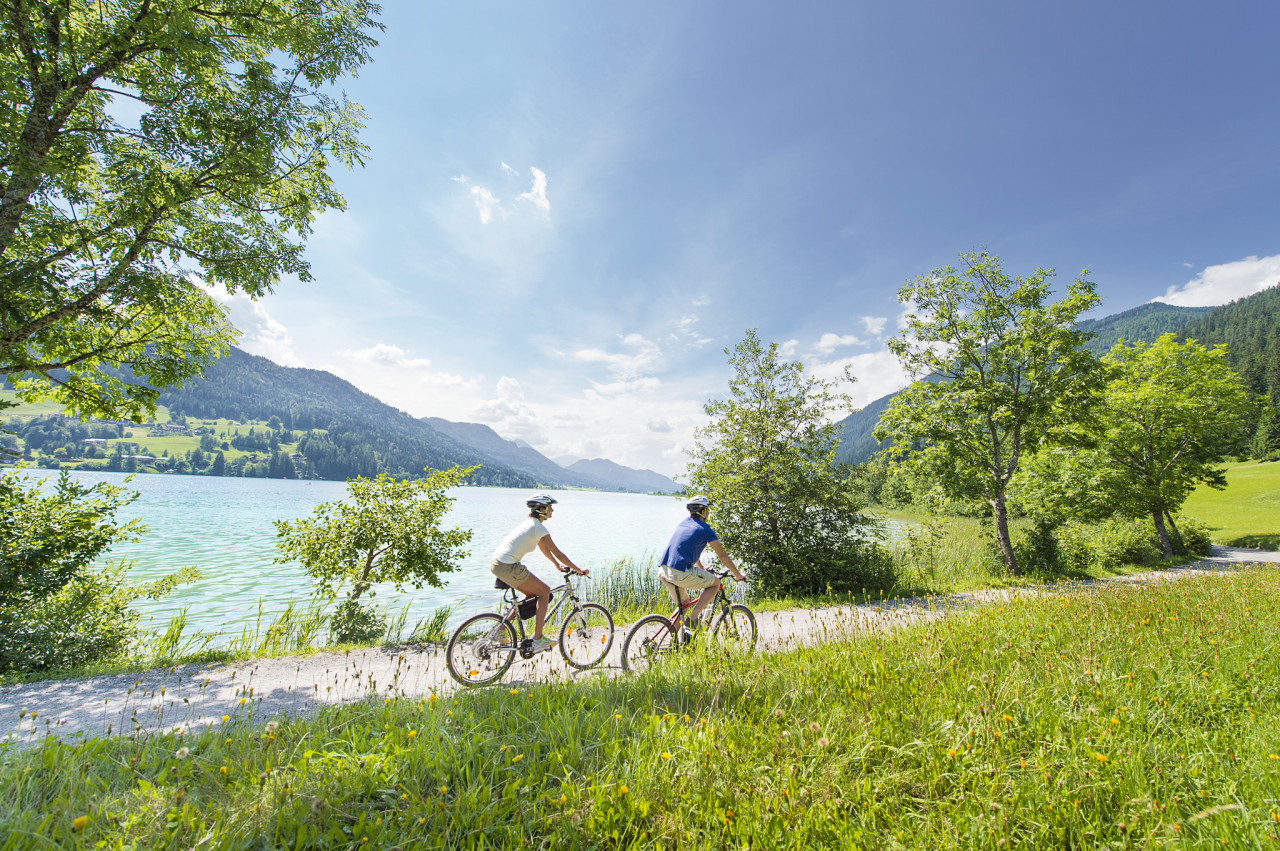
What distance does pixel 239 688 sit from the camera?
6.17 m

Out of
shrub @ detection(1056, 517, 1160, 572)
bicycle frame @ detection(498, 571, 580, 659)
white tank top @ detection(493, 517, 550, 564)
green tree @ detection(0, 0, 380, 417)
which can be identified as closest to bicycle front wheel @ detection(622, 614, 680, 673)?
bicycle frame @ detection(498, 571, 580, 659)

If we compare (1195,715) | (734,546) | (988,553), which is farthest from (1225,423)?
(1195,715)

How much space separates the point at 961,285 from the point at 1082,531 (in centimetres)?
1315

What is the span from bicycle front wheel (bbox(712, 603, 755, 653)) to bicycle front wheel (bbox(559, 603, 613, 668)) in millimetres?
1614

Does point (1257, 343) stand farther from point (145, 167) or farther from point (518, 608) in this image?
point (145, 167)

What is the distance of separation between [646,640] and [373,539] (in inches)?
273

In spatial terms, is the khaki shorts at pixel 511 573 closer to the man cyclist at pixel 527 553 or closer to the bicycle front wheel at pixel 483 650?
the man cyclist at pixel 527 553

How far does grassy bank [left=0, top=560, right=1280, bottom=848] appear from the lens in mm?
2553

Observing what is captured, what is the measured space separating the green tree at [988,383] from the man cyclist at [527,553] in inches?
485

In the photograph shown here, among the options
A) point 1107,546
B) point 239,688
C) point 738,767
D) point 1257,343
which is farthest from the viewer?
point 1257,343

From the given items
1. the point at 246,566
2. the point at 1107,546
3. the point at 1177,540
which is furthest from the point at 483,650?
the point at 1177,540

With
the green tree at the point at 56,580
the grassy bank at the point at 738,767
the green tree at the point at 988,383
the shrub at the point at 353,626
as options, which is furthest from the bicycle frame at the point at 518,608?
the green tree at the point at 988,383

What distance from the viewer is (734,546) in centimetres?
1330

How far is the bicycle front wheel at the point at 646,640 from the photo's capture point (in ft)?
20.1
